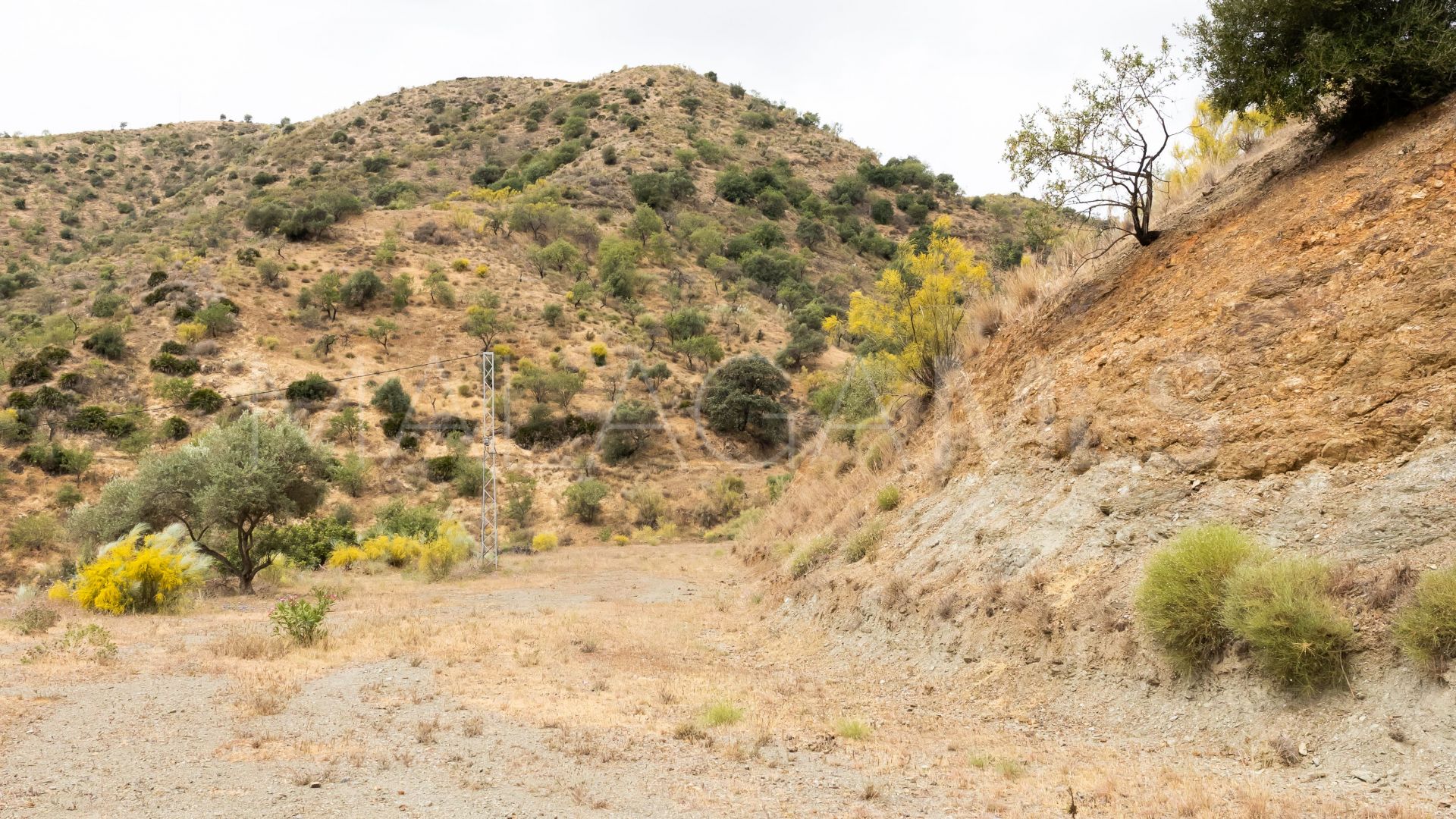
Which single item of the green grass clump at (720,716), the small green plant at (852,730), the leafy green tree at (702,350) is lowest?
the small green plant at (852,730)

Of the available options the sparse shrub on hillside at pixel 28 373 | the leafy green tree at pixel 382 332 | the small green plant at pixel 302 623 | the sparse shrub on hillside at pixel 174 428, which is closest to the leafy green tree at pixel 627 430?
the leafy green tree at pixel 382 332

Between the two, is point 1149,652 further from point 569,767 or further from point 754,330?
point 754,330

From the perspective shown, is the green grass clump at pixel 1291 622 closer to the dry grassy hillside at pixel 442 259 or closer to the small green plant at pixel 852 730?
the small green plant at pixel 852 730

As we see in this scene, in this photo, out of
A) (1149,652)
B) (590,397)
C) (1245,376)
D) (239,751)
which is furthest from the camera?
(590,397)

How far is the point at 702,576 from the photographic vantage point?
68.8ft

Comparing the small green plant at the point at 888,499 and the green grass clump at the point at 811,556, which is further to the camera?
the green grass clump at the point at 811,556

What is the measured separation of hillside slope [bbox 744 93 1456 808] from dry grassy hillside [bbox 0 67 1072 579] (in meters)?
24.6

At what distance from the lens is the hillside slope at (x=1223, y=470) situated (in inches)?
216

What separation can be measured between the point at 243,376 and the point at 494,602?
26.8 meters

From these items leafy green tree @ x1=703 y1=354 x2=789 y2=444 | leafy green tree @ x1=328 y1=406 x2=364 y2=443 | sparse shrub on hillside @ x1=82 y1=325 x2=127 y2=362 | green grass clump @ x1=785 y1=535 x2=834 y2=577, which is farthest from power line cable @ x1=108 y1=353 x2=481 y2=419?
green grass clump @ x1=785 y1=535 x2=834 y2=577

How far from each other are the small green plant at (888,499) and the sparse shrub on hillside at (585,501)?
22.3m

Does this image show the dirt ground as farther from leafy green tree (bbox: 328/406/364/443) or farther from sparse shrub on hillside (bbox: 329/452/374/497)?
leafy green tree (bbox: 328/406/364/443)

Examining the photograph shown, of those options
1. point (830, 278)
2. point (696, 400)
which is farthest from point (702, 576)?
point (830, 278)

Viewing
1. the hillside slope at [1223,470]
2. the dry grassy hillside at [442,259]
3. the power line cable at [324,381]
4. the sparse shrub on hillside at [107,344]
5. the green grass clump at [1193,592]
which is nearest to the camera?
the hillside slope at [1223,470]
